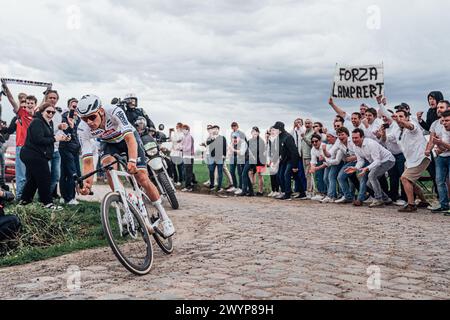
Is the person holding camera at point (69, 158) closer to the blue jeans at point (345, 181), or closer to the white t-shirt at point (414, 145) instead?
the blue jeans at point (345, 181)

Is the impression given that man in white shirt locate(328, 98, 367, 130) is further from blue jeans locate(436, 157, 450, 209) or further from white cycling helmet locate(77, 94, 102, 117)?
white cycling helmet locate(77, 94, 102, 117)

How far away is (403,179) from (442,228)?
265cm

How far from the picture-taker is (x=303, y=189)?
14.6 m

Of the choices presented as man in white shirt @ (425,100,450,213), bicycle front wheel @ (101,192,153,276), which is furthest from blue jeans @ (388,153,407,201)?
bicycle front wheel @ (101,192,153,276)

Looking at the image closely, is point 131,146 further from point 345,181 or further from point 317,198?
point 317,198

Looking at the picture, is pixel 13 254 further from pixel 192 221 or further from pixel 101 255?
pixel 192 221

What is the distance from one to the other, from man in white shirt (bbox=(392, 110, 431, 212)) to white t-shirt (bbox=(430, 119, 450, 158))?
0.99 ft

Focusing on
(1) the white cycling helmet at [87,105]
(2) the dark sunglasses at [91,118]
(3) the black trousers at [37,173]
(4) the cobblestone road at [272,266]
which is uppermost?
(1) the white cycling helmet at [87,105]

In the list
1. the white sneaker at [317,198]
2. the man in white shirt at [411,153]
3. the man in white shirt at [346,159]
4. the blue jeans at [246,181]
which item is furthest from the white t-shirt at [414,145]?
the blue jeans at [246,181]

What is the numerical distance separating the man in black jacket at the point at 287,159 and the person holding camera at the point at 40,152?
7016mm

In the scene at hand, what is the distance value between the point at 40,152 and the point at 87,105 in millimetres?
4168

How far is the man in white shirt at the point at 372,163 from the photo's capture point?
11867mm

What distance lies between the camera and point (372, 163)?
11.8 metres

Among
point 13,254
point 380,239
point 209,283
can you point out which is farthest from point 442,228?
point 13,254
